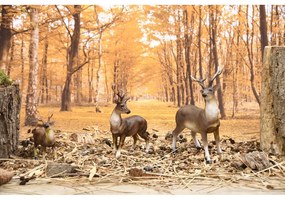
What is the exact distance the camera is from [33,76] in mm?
2389

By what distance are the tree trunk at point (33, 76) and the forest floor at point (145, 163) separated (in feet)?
0.16

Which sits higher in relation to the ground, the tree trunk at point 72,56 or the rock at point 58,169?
the tree trunk at point 72,56

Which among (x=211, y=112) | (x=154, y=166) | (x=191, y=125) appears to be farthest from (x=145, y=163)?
(x=211, y=112)

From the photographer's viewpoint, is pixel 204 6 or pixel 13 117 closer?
pixel 13 117

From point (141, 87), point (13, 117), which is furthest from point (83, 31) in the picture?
point (13, 117)

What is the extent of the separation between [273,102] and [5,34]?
153 cm

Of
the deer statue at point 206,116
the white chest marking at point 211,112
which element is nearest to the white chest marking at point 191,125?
the deer statue at point 206,116

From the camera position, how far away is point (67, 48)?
241 centimetres

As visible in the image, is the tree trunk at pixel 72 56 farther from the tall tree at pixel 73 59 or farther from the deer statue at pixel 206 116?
the deer statue at pixel 206 116

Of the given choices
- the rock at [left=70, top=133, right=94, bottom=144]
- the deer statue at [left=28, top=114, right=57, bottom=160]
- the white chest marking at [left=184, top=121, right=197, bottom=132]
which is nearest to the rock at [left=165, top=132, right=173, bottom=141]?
the white chest marking at [left=184, top=121, right=197, bottom=132]

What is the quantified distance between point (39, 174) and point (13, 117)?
1.17 feet

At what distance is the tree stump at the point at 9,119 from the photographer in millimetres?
1946

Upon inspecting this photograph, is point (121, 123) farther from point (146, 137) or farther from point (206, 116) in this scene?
point (206, 116)
